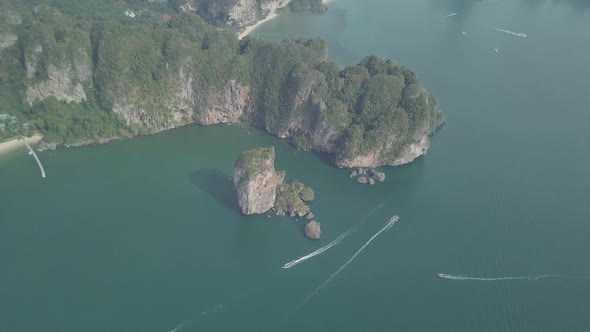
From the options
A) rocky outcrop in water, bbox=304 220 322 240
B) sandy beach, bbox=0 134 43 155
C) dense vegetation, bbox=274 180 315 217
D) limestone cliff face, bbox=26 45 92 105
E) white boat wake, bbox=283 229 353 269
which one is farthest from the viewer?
limestone cliff face, bbox=26 45 92 105

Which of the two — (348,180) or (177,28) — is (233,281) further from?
(177,28)

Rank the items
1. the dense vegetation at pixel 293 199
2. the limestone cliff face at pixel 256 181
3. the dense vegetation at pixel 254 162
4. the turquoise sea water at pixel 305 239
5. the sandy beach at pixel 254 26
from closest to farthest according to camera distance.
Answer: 1. the turquoise sea water at pixel 305 239
2. the dense vegetation at pixel 254 162
3. the limestone cliff face at pixel 256 181
4. the dense vegetation at pixel 293 199
5. the sandy beach at pixel 254 26

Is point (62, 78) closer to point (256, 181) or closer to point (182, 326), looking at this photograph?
point (256, 181)

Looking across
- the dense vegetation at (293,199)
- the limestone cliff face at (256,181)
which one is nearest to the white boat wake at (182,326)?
the limestone cliff face at (256,181)

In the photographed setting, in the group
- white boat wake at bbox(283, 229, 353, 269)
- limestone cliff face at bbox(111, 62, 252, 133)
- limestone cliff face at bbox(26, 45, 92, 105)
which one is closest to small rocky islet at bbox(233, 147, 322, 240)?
white boat wake at bbox(283, 229, 353, 269)

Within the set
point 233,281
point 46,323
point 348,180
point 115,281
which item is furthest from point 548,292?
point 46,323

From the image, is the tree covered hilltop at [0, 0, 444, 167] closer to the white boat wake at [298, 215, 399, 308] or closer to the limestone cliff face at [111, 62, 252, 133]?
the limestone cliff face at [111, 62, 252, 133]

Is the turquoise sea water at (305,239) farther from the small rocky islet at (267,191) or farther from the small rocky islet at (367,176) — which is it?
the small rocky islet at (267,191)
